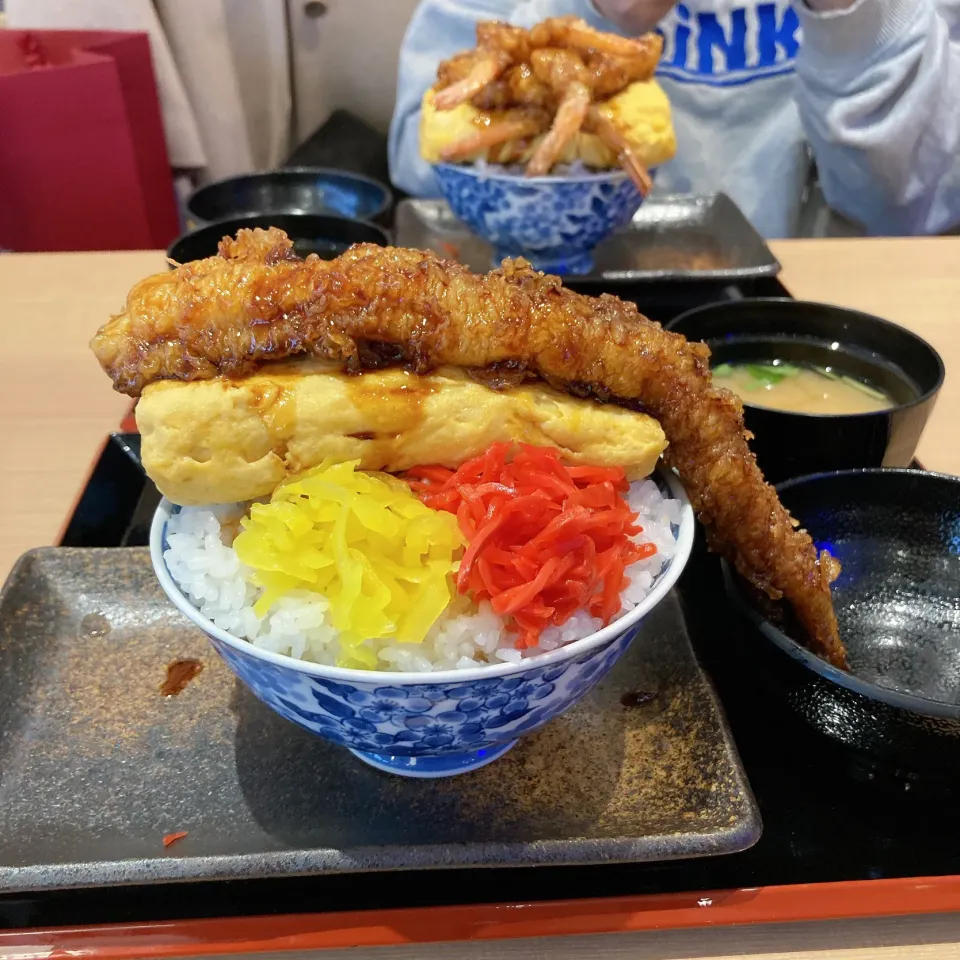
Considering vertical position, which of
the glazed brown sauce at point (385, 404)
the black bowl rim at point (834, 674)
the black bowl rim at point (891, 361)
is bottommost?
the black bowl rim at point (834, 674)

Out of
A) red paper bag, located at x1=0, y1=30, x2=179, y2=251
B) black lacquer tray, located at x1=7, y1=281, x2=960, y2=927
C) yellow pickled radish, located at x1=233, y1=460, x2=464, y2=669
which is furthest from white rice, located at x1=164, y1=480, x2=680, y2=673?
red paper bag, located at x1=0, y1=30, x2=179, y2=251

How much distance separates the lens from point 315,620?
0.91 m

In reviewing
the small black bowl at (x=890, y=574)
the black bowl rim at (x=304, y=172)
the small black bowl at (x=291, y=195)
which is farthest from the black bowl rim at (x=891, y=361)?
the small black bowl at (x=291, y=195)

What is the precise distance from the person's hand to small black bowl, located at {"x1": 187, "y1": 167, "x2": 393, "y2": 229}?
1.09 meters

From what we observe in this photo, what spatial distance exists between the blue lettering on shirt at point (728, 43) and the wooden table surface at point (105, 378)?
100 centimetres

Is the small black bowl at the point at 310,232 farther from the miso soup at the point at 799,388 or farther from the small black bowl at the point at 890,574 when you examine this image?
the small black bowl at the point at 890,574

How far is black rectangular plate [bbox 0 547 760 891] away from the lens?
1.01m

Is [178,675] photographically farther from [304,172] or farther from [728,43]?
[728,43]

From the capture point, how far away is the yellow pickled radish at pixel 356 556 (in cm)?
91

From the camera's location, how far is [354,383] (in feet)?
3.28

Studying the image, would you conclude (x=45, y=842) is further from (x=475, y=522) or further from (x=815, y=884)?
(x=815, y=884)

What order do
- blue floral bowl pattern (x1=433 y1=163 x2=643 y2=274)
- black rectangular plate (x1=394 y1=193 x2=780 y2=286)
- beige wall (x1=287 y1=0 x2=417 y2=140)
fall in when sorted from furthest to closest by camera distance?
beige wall (x1=287 y1=0 x2=417 y2=140)
black rectangular plate (x1=394 y1=193 x2=780 y2=286)
blue floral bowl pattern (x1=433 y1=163 x2=643 y2=274)

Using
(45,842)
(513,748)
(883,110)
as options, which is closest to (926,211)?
(883,110)

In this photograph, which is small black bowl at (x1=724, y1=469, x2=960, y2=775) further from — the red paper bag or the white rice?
the red paper bag
